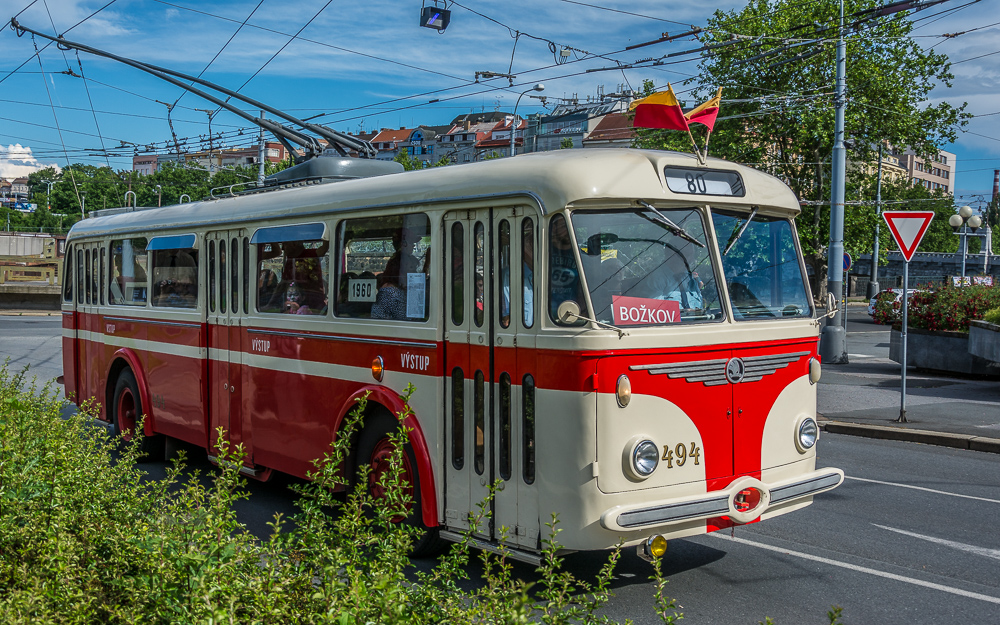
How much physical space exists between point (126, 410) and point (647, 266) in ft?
25.5

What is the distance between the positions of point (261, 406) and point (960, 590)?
566 centimetres

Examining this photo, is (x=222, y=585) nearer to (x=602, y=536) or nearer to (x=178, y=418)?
(x=602, y=536)

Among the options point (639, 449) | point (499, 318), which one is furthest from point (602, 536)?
point (499, 318)

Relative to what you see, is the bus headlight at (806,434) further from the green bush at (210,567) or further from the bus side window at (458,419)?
the green bush at (210,567)

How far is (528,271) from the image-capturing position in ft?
18.3

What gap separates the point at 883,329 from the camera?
42.1 meters

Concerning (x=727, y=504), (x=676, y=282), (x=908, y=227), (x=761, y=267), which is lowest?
(x=727, y=504)

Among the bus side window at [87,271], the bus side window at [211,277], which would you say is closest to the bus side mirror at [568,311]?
the bus side window at [211,277]

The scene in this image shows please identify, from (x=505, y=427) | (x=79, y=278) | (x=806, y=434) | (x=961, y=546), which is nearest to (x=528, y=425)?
(x=505, y=427)

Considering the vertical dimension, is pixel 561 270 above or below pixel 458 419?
above

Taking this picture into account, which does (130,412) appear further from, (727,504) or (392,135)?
(392,135)

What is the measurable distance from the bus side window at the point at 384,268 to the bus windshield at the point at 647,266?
1361 millimetres

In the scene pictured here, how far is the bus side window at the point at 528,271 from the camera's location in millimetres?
5555

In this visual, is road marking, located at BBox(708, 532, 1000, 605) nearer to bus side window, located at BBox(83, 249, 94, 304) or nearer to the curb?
the curb
